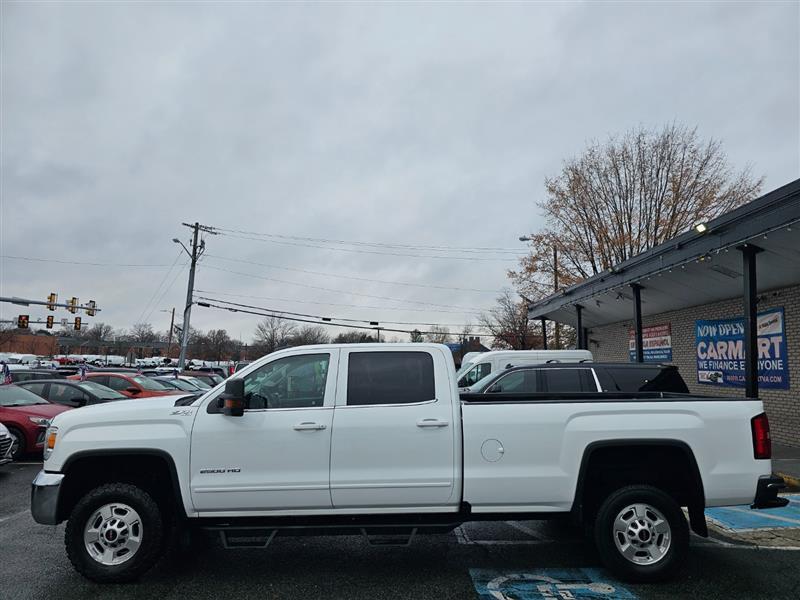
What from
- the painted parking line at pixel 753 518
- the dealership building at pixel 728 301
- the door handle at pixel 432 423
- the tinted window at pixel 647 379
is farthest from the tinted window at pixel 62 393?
the dealership building at pixel 728 301

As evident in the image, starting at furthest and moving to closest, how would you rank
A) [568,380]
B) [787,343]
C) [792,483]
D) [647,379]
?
1. [787,343]
2. [568,380]
3. [647,379]
4. [792,483]

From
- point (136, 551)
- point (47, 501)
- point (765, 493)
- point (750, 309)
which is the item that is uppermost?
point (750, 309)

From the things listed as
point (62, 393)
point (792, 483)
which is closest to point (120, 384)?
point (62, 393)

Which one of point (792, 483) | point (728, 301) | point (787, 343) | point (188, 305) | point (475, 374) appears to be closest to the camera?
point (792, 483)

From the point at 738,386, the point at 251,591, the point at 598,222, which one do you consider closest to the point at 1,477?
the point at 251,591

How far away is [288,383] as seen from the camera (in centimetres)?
471

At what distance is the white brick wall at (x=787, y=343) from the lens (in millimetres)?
11930

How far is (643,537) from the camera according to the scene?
4.47 metres

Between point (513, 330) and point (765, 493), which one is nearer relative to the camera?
point (765, 493)

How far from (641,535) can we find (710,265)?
8952 millimetres

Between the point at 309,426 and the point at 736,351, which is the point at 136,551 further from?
the point at 736,351

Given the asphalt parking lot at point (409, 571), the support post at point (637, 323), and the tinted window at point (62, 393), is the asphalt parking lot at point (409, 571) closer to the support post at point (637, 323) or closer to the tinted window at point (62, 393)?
the tinted window at point (62, 393)

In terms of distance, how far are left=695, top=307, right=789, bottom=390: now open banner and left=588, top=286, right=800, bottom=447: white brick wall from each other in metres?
0.16

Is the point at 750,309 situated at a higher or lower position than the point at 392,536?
higher
